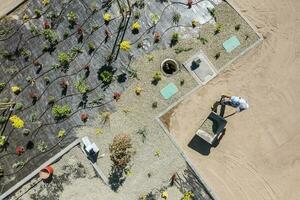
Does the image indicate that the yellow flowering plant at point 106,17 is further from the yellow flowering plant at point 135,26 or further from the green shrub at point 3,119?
the green shrub at point 3,119

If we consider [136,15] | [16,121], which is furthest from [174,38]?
[16,121]

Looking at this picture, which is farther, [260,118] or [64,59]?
[64,59]

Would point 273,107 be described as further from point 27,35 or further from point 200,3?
point 27,35

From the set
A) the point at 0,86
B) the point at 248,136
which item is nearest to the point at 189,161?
the point at 248,136

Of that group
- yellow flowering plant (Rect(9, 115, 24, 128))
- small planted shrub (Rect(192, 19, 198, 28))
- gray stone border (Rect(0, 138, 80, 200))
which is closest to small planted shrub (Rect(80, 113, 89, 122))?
gray stone border (Rect(0, 138, 80, 200))

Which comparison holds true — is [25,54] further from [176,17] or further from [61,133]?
[176,17]

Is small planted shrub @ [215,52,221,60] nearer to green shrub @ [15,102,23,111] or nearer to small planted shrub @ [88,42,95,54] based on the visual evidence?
small planted shrub @ [88,42,95,54]

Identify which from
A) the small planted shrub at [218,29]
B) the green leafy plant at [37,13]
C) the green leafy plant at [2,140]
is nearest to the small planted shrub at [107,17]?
the green leafy plant at [37,13]
